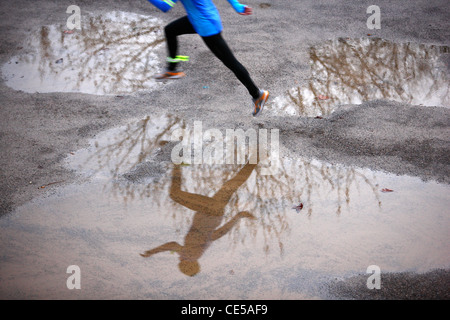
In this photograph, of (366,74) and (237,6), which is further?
(366,74)

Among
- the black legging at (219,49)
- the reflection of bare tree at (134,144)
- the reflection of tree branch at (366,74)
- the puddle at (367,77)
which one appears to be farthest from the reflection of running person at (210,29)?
the reflection of bare tree at (134,144)

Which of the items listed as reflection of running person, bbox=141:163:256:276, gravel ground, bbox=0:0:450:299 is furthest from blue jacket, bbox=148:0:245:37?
reflection of running person, bbox=141:163:256:276

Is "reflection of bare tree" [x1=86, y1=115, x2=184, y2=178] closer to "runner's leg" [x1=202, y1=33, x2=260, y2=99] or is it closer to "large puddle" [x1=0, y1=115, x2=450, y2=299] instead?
"large puddle" [x1=0, y1=115, x2=450, y2=299]

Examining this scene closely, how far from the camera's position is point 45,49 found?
19.0 ft

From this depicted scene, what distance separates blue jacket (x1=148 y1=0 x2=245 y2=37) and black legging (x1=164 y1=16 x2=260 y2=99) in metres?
0.08

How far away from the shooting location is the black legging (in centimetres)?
394

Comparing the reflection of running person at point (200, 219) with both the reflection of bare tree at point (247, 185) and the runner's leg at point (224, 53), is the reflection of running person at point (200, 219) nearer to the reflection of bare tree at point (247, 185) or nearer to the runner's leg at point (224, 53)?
the reflection of bare tree at point (247, 185)

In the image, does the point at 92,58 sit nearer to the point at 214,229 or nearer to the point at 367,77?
the point at 214,229

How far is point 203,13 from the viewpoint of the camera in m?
3.79

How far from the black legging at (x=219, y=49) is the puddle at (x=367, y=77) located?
1.83 feet

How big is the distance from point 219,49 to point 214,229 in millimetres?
1884

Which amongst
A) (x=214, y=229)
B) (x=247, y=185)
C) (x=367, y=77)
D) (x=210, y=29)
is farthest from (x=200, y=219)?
(x=367, y=77)

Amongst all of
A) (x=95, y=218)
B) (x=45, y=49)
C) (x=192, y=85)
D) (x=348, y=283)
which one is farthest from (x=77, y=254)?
(x=45, y=49)
